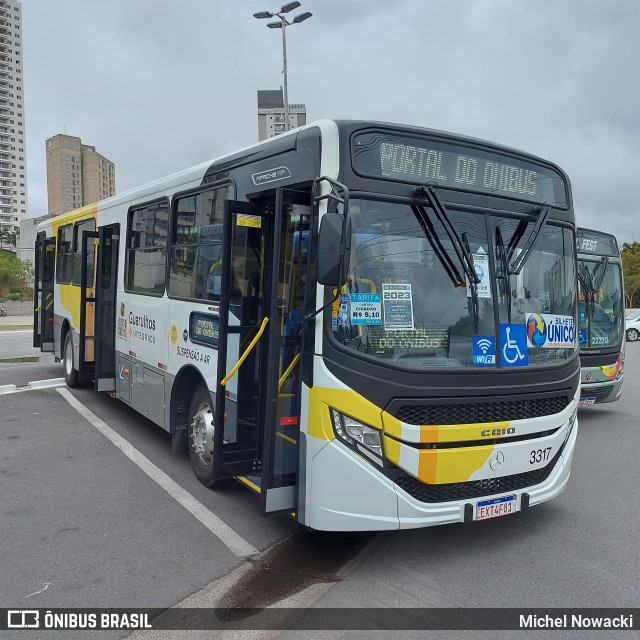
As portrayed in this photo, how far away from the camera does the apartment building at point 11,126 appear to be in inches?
5305

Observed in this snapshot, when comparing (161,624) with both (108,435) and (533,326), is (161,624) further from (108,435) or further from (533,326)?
(108,435)

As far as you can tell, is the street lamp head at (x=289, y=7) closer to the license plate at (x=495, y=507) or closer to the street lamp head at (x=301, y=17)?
the street lamp head at (x=301, y=17)

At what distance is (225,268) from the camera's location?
A: 4.77m

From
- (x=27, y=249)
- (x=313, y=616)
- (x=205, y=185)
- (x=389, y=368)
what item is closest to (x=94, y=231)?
(x=205, y=185)

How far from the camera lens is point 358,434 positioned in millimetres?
3998

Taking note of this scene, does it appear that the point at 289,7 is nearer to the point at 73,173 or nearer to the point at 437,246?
the point at 437,246

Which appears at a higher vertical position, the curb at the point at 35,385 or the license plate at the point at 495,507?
the license plate at the point at 495,507

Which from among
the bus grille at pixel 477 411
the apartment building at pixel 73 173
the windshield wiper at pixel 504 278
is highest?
the apartment building at pixel 73 173

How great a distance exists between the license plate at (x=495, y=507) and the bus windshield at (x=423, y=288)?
3.16 ft

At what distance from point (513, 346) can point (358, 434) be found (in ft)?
4.33

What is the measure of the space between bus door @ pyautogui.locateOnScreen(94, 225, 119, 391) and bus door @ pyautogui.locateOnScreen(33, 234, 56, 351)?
14.2 ft

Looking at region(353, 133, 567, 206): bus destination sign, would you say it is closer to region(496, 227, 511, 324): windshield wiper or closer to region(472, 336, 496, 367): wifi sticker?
region(496, 227, 511, 324): windshield wiper

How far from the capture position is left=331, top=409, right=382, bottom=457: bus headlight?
398cm

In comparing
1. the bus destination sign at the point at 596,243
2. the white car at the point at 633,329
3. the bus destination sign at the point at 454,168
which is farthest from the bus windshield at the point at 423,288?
the white car at the point at 633,329
